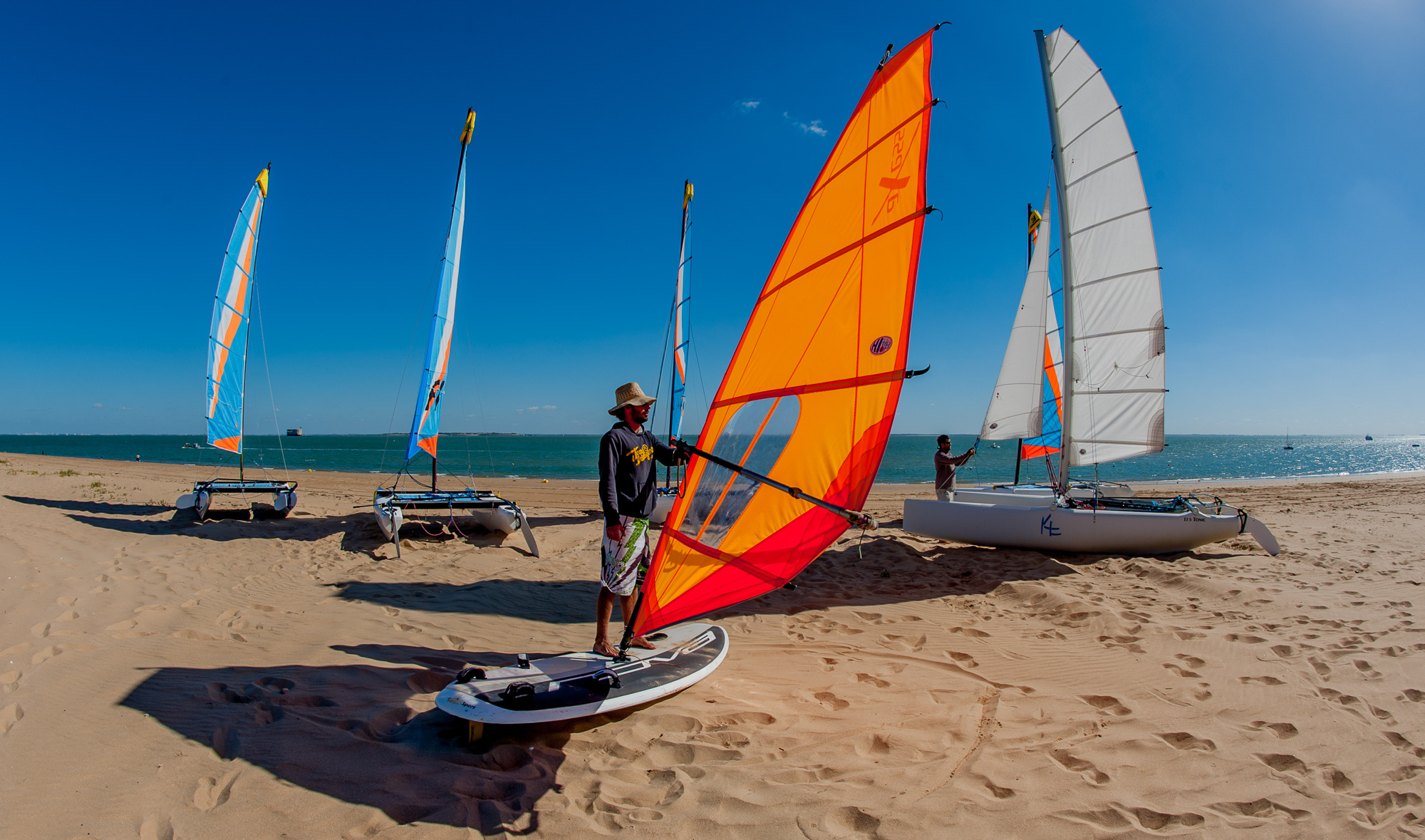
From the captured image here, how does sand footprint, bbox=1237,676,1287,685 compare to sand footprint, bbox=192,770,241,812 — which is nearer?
sand footprint, bbox=192,770,241,812

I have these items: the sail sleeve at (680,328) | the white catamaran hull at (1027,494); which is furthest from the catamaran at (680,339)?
the white catamaran hull at (1027,494)

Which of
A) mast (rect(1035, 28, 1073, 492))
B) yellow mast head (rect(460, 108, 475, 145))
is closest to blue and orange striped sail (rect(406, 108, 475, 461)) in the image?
yellow mast head (rect(460, 108, 475, 145))

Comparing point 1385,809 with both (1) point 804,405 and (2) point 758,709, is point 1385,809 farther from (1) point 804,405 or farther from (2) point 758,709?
(1) point 804,405

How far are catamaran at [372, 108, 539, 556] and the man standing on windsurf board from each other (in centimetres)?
403

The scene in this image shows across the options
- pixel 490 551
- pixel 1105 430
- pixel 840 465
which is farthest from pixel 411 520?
pixel 1105 430

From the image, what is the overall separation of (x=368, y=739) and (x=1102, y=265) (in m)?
8.68

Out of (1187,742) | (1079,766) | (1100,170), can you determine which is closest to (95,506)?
(1079,766)

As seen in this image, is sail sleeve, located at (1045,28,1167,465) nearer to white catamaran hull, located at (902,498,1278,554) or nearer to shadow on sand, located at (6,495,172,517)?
white catamaran hull, located at (902,498,1278,554)

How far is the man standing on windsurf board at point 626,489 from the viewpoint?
346 cm

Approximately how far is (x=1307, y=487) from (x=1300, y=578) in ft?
61.1

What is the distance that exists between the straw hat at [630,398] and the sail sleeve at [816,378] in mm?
654

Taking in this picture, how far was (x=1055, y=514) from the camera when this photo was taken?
685cm

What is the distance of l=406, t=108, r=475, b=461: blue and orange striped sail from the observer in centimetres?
868

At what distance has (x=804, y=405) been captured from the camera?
301 cm
